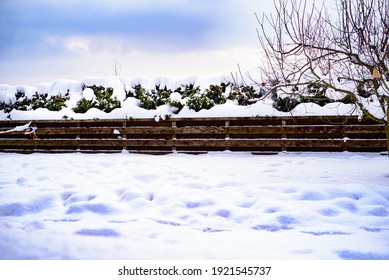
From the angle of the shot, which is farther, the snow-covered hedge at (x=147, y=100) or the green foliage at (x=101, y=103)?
the green foliage at (x=101, y=103)

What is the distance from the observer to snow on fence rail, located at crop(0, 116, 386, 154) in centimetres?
727

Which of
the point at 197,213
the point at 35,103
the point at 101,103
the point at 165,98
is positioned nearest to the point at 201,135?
the point at 165,98

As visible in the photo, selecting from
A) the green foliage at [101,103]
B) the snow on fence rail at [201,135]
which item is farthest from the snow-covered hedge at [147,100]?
the snow on fence rail at [201,135]

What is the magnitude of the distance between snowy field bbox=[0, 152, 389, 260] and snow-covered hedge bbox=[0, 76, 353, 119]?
2.61 meters

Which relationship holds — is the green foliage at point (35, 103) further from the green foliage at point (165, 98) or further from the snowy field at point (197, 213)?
the snowy field at point (197, 213)

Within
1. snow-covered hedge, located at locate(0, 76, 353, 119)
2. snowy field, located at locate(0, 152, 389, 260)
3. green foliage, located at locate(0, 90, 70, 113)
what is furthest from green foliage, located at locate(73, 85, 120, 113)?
snowy field, located at locate(0, 152, 389, 260)

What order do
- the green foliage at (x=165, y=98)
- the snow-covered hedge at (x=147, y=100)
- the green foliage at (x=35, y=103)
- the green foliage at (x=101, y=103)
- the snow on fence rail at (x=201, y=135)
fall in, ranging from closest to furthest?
the snow on fence rail at (x=201, y=135) → the snow-covered hedge at (x=147, y=100) → the green foliage at (x=165, y=98) → the green foliage at (x=101, y=103) → the green foliage at (x=35, y=103)

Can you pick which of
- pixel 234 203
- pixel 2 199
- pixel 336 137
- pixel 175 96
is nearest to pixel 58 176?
pixel 2 199

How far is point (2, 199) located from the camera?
12.0ft

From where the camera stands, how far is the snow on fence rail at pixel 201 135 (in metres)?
7.27

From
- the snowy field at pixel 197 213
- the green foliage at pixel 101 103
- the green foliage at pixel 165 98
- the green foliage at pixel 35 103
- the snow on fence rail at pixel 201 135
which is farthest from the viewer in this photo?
the green foliage at pixel 35 103

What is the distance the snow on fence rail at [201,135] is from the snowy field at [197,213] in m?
1.74

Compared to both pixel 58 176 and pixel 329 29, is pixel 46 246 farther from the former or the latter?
pixel 329 29

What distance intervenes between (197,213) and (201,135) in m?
5.06
